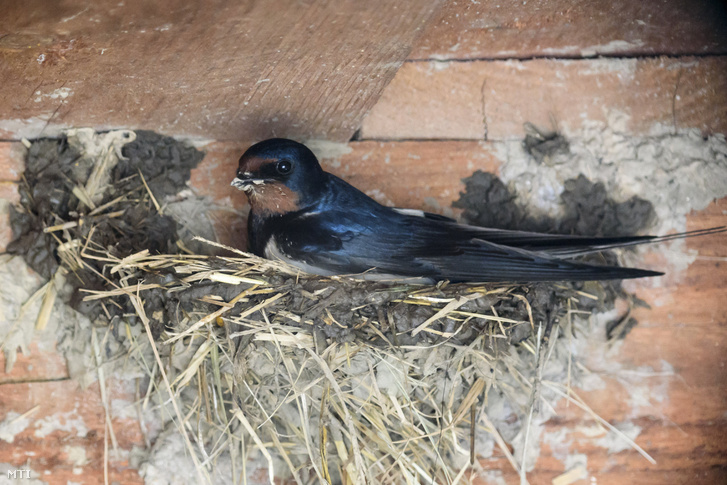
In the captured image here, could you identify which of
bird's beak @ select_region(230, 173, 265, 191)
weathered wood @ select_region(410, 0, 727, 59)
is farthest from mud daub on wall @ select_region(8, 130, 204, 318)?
weathered wood @ select_region(410, 0, 727, 59)

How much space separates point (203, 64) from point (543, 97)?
1.12m

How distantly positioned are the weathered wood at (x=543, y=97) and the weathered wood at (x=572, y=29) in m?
0.04

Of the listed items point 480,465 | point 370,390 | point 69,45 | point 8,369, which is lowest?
point 480,465

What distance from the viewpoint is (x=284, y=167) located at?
1.81m

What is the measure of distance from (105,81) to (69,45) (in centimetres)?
18

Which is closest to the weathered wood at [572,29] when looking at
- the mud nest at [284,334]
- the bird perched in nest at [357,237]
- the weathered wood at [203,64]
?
the weathered wood at [203,64]

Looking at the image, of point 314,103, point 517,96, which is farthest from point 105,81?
point 517,96

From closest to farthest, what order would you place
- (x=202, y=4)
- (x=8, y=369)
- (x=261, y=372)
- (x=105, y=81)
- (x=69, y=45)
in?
(x=202, y=4) < (x=69, y=45) < (x=105, y=81) < (x=261, y=372) < (x=8, y=369)

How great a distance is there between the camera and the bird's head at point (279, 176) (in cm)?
179

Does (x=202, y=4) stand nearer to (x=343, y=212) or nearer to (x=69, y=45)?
(x=69, y=45)

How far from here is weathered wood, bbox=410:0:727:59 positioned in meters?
1.77

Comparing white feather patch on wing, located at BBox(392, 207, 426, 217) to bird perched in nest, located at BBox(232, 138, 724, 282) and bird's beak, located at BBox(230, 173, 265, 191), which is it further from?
bird's beak, located at BBox(230, 173, 265, 191)

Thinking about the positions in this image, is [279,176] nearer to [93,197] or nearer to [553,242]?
[93,197]

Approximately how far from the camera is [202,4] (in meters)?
1.40
